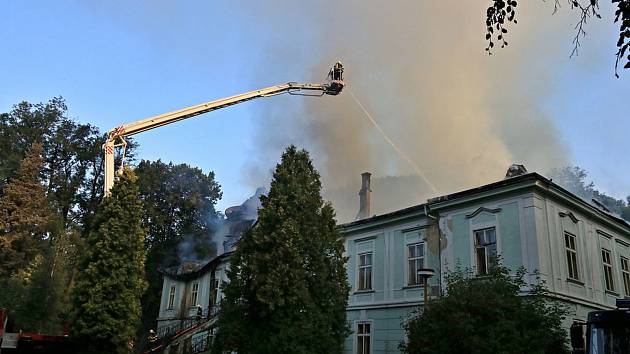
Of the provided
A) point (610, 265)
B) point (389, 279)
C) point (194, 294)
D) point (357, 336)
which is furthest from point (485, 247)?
point (194, 294)

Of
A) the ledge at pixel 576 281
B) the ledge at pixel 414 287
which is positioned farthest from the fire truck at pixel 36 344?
the ledge at pixel 576 281

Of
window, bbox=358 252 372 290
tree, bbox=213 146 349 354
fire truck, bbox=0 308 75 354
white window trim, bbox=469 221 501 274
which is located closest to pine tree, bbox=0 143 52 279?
fire truck, bbox=0 308 75 354

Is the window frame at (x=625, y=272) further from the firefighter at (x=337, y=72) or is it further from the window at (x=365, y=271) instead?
the firefighter at (x=337, y=72)

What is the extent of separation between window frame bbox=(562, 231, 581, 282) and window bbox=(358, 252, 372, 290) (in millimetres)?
8313

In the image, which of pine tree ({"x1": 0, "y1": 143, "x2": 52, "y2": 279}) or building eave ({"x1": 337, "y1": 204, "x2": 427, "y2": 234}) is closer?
building eave ({"x1": 337, "y1": 204, "x2": 427, "y2": 234})

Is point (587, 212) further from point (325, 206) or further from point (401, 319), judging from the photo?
point (325, 206)

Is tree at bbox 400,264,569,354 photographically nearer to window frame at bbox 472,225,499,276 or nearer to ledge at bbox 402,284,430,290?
window frame at bbox 472,225,499,276

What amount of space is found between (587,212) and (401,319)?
8524 mm

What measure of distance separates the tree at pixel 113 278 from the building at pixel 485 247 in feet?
28.8

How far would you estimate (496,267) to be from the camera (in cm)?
1564

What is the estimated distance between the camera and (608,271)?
21266 mm

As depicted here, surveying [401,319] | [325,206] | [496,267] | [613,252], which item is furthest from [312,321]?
[613,252]

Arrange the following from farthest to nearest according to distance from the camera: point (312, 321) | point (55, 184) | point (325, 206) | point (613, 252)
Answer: point (55, 184)
point (613, 252)
point (325, 206)
point (312, 321)

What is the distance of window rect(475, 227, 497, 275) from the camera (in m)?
19.1
